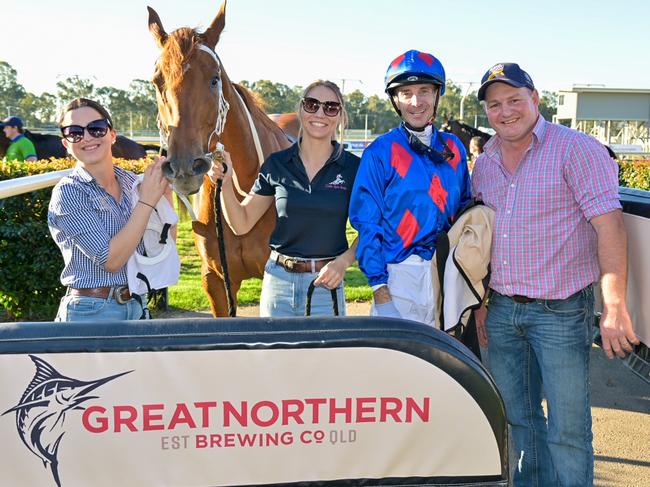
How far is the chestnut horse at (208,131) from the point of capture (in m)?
3.01

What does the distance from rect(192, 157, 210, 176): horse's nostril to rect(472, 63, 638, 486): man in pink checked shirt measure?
1413mm

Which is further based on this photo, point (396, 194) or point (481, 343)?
point (481, 343)

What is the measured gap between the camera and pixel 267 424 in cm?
137

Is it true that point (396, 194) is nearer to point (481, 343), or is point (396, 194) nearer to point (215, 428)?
point (481, 343)

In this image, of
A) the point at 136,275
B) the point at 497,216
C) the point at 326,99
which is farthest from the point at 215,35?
the point at 497,216

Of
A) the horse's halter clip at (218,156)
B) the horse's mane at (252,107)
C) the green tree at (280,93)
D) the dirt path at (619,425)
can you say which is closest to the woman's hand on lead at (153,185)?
the horse's halter clip at (218,156)

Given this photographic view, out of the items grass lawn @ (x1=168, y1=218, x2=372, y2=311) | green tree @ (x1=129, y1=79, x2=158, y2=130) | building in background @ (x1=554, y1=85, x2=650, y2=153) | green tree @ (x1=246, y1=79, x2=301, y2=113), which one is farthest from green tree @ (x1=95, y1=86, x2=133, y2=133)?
grass lawn @ (x1=168, y1=218, x2=372, y2=311)

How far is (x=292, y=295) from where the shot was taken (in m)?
2.87

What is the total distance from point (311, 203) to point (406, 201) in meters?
0.55

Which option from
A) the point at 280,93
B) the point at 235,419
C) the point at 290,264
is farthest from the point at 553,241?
the point at 280,93

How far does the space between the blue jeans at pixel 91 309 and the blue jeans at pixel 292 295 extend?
74 centimetres

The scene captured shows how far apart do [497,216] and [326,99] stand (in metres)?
0.98

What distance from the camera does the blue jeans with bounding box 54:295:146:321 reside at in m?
2.36

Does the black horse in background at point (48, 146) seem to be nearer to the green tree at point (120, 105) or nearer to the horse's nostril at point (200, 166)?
the horse's nostril at point (200, 166)
